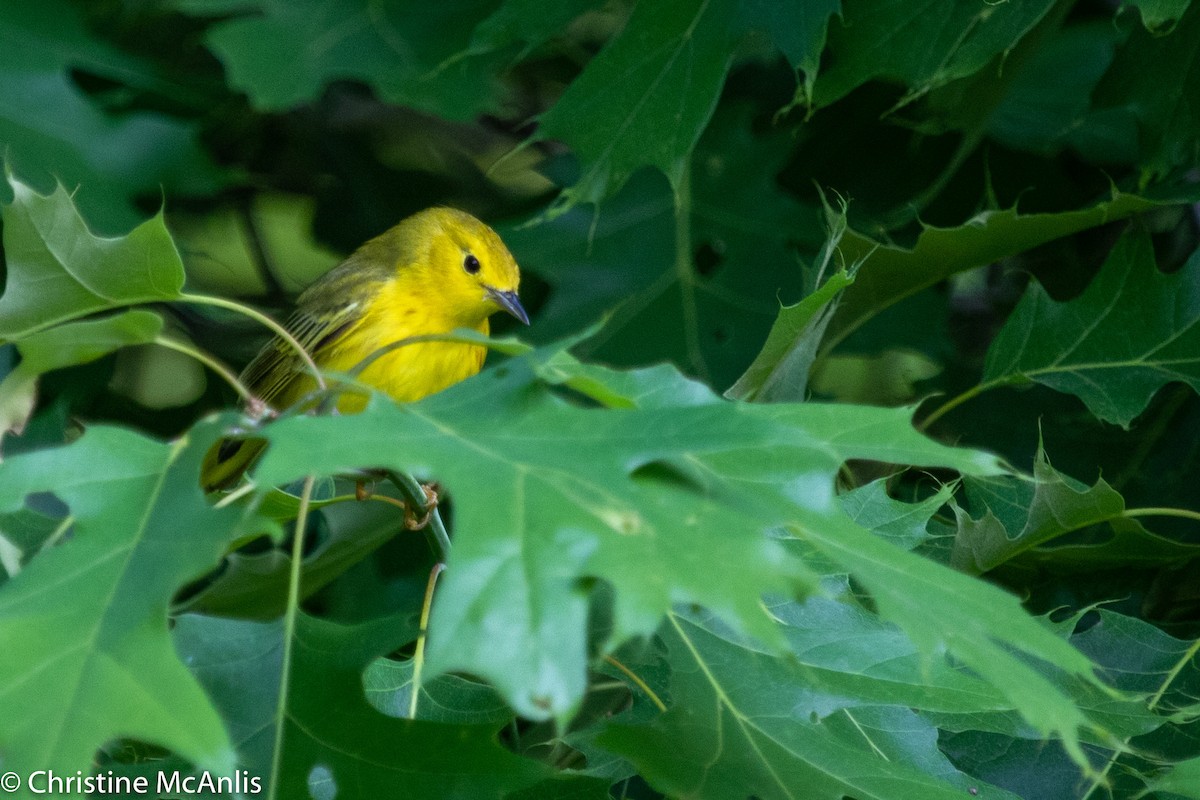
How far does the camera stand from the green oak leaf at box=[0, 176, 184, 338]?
67.6 inches

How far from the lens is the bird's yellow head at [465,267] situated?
3.70 m

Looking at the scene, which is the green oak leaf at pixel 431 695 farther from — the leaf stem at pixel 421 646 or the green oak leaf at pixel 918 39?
the green oak leaf at pixel 918 39

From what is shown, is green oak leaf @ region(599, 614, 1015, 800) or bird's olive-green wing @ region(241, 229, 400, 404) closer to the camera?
green oak leaf @ region(599, 614, 1015, 800)

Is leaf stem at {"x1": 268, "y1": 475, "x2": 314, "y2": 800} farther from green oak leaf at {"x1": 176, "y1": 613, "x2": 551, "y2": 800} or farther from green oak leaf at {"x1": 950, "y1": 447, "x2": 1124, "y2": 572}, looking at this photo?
green oak leaf at {"x1": 950, "y1": 447, "x2": 1124, "y2": 572}

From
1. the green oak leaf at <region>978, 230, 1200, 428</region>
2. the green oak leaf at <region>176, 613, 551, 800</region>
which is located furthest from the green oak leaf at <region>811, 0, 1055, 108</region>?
the green oak leaf at <region>176, 613, 551, 800</region>

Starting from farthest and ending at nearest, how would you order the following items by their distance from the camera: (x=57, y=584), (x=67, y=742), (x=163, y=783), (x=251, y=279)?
(x=251, y=279)
(x=163, y=783)
(x=57, y=584)
(x=67, y=742)

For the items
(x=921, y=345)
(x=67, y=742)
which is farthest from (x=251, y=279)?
(x=67, y=742)

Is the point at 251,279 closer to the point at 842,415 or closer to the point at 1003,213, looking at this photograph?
the point at 1003,213

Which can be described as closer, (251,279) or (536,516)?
(536,516)

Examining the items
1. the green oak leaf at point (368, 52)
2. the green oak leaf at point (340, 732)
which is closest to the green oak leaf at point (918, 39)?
the green oak leaf at point (368, 52)

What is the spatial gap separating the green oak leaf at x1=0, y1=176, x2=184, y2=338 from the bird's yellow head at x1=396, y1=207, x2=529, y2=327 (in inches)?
73.6

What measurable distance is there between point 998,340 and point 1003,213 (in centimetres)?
30

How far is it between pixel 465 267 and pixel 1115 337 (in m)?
1.88

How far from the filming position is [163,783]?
1.73m
